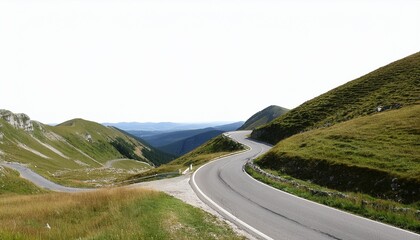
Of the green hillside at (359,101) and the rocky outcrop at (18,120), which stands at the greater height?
the rocky outcrop at (18,120)

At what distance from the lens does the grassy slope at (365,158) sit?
19.9m

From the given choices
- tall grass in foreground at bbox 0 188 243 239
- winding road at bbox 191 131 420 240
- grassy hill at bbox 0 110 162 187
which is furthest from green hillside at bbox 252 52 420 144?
grassy hill at bbox 0 110 162 187

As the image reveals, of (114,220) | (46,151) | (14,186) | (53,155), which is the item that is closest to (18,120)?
(46,151)

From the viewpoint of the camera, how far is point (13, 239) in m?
8.06

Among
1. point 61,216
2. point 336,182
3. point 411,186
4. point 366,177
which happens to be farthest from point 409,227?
point 61,216

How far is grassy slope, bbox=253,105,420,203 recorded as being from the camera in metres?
19.9

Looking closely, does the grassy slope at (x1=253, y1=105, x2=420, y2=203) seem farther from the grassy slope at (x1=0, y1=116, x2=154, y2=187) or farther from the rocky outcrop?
the rocky outcrop

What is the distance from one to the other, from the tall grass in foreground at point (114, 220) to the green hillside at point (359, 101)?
45428 mm

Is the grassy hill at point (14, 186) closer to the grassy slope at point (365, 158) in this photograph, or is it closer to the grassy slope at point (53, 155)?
the grassy slope at point (365, 158)

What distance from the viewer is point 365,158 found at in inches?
1003

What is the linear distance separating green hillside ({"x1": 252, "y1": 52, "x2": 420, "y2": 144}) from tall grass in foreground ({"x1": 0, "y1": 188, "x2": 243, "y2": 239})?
1789 inches

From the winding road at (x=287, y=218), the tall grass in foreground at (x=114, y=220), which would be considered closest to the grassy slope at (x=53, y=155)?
the winding road at (x=287, y=218)

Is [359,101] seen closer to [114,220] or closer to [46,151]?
[114,220]

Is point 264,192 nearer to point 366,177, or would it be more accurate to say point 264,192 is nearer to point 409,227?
point 366,177
